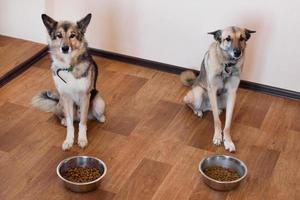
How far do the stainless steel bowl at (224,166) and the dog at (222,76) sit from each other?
0.71 ft

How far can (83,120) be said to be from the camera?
10.1ft

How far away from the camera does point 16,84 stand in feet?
12.2

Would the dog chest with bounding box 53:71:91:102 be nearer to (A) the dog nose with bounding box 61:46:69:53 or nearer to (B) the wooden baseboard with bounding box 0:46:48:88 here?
(A) the dog nose with bounding box 61:46:69:53

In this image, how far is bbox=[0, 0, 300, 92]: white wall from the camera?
11.5ft

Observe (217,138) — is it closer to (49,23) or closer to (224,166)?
(224,166)

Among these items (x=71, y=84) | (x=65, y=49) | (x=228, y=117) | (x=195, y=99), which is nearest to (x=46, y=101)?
(x=71, y=84)

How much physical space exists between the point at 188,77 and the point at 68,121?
43.9 inches

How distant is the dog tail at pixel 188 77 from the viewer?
3.72m

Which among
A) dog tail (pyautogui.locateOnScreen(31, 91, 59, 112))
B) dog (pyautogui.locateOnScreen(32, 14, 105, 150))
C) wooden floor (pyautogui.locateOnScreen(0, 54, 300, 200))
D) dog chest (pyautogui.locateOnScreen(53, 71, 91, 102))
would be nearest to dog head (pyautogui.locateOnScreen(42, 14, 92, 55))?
dog (pyautogui.locateOnScreen(32, 14, 105, 150))

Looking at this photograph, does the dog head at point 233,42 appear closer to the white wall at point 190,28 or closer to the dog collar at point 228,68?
the dog collar at point 228,68

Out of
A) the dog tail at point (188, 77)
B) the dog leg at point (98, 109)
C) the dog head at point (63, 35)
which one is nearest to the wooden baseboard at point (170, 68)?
the dog tail at point (188, 77)

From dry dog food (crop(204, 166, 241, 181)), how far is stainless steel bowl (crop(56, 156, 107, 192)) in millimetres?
624

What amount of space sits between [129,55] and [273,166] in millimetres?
1680

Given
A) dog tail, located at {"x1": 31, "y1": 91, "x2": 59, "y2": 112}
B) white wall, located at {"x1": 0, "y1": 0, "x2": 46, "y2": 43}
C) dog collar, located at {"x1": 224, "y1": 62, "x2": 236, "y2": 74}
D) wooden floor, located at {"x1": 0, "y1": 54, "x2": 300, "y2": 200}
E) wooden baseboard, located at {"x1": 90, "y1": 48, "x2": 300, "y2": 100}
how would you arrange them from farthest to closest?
white wall, located at {"x1": 0, "y1": 0, "x2": 46, "y2": 43} < wooden baseboard, located at {"x1": 90, "y1": 48, "x2": 300, "y2": 100} < dog tail, located at {"x1": 31, "y1": 91, "x2": 59, "y2": 112} < dog collar, located at {"x1": 224, "y1": 62, "x2": 236, "y2": 74} < wooden floor, located at {"x1": 0, "y1": 54, "x2": 300, "y2": 200}
